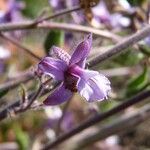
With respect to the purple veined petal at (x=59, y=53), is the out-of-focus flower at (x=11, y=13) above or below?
below

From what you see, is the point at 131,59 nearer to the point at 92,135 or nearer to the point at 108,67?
the point at 92,135

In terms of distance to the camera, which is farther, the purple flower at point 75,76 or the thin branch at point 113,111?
the thin branch at point 113,111

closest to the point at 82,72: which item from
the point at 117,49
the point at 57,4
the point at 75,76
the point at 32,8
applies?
the point at 75,76

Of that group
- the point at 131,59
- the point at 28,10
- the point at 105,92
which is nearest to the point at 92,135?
the point at 131,59

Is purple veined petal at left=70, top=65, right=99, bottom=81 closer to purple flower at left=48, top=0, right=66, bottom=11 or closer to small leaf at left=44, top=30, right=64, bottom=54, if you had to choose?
small leaf at left=44, top=30, right=64, bottom=54

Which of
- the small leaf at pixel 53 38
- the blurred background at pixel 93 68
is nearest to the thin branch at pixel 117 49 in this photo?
the blurred background at pixel 93 68

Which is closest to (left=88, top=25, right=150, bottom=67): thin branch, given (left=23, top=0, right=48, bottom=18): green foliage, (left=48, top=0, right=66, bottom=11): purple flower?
(left=48, top=0, right=66, bottom=11): purple flower

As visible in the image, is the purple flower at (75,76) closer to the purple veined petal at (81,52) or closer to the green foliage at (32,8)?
the purple veined petal at (81,52)
